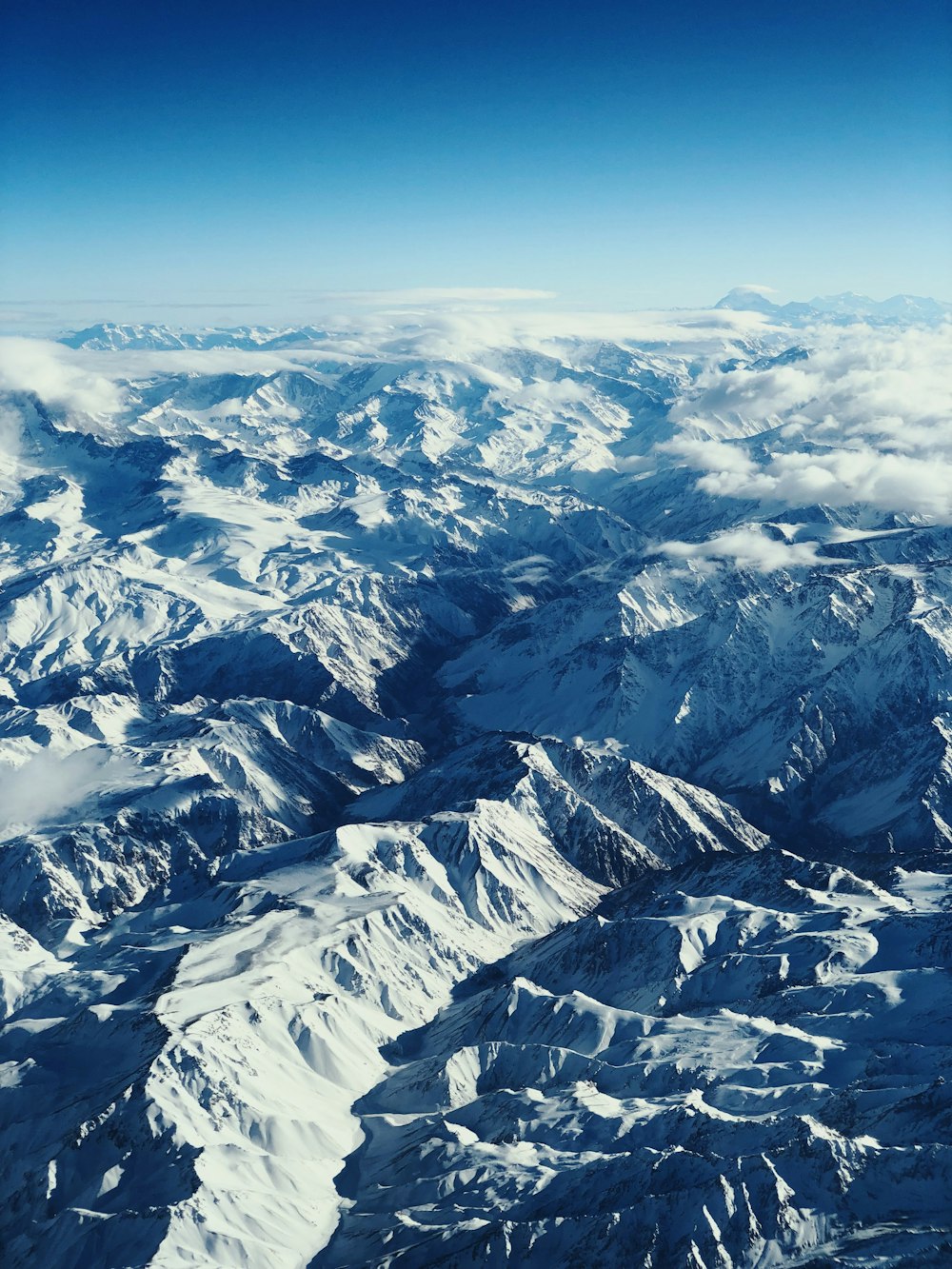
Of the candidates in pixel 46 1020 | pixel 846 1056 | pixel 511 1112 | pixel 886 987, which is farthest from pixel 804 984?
pixel 46 1020

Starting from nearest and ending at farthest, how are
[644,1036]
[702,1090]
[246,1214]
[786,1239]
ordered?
1. [786,1239]
2. [246,1214]
3. [702,1090]
4. [644,1036]

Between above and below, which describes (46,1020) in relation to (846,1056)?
below

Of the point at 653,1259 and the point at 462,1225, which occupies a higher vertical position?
the point at 653,1259

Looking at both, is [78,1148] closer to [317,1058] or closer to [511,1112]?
[317,1058]

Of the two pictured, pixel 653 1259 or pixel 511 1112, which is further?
pixel 511 1112

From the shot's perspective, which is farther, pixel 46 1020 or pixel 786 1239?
pixel 46 1020

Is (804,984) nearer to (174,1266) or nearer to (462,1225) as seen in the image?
(462,1225)

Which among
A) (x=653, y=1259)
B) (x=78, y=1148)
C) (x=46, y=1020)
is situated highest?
(x=653, y=1259)

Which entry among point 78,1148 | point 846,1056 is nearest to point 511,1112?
point 846,1056

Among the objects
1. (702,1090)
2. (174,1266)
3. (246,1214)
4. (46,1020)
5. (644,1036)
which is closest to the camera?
(174,1266)
